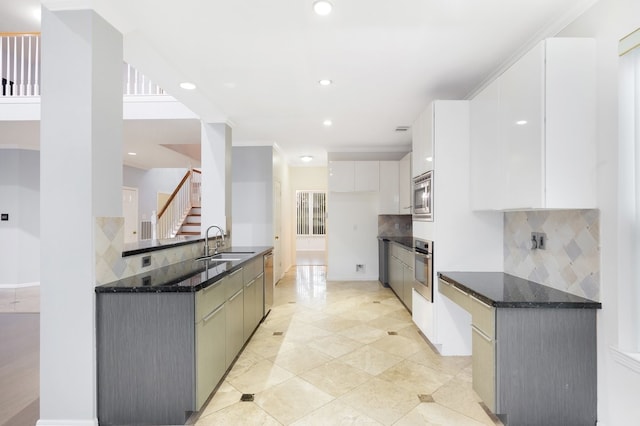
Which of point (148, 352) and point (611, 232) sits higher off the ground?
point (611, 232)

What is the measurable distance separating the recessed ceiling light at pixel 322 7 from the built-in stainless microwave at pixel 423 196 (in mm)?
1719

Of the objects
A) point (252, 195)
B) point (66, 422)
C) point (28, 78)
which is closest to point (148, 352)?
point (66, 422)

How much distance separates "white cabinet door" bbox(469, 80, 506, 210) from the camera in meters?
2.51

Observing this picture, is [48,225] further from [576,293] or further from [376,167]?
[376,167]

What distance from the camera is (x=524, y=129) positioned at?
85.1 inches

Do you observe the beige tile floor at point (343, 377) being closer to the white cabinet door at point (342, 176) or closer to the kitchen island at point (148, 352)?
the kitchen island at point (148, 352)

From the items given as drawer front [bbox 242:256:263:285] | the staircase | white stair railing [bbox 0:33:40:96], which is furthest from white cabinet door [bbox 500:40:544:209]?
the staircase

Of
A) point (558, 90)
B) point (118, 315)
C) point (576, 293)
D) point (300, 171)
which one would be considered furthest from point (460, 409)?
point (300, 171)

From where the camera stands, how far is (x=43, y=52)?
2.02 m

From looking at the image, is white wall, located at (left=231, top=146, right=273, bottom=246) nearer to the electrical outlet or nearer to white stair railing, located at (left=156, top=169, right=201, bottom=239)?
white stair railing, located at (left=156, top=169, right=201, bottom=239)

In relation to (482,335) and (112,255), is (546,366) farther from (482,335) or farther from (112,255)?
(112,255)

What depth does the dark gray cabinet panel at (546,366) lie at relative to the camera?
1.96 meters

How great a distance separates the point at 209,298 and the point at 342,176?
459 cm

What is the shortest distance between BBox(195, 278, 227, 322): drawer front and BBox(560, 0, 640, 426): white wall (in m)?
2.45
